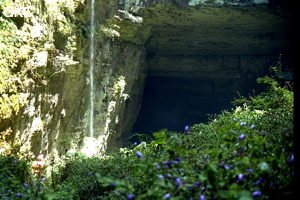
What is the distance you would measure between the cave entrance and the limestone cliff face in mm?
52

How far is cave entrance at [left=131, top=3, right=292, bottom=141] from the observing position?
11883mm

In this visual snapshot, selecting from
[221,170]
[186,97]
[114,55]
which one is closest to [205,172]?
[221,170]

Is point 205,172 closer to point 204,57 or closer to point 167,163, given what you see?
point 167,163

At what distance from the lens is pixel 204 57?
16016 millimetres

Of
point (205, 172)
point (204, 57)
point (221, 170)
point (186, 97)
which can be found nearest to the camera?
point (205, 172)

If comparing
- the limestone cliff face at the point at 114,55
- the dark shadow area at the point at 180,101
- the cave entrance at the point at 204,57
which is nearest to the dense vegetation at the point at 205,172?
the limestone cliff face at the point at 114,55

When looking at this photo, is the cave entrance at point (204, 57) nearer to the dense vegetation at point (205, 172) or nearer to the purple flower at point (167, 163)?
the dense vegetation at point (205, 172)

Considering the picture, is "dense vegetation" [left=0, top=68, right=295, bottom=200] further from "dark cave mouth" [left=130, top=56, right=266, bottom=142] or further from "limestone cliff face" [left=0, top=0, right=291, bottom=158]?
"dark cave mouth" [left=130, top=56, right=266, bottom=142]

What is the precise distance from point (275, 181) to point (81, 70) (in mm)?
A: 7261

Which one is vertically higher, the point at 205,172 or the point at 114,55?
the point at 114,55

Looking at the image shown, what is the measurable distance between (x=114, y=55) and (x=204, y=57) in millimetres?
7415

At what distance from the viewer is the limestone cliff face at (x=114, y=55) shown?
5.39 meters

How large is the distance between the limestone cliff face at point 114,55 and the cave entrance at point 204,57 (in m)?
0.05

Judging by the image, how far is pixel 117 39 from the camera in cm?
1023
